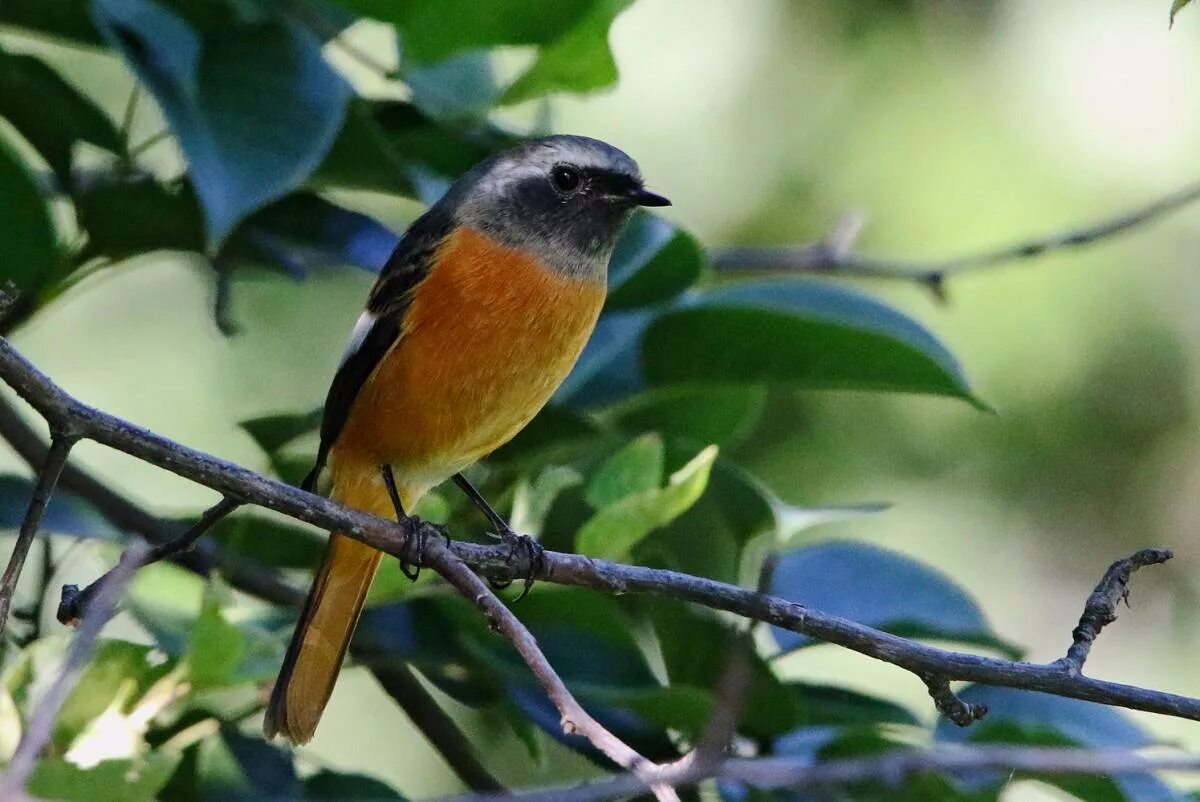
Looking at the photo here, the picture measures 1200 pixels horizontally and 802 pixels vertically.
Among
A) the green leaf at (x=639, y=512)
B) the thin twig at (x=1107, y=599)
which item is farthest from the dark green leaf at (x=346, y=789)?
the thin twig at (x=1107, y=599)

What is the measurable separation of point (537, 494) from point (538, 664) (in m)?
0.88

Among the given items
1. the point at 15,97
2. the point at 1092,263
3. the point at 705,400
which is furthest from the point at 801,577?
the point at 1092,263

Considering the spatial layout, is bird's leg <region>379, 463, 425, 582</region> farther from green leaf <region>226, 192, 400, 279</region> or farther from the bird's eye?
the bird's eye

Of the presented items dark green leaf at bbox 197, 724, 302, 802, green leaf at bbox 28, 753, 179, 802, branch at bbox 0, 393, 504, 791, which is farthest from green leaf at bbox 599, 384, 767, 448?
green leaf at bbox 28, 753, 179, 802

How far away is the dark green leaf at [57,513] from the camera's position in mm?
3340

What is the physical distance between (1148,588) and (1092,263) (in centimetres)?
134

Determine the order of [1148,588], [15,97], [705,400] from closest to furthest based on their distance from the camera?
1. [15,97]
2. [705,400]
3. [1148,588]

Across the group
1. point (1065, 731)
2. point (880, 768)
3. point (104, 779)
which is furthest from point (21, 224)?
point (1065, 731)

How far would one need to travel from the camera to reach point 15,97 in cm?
334

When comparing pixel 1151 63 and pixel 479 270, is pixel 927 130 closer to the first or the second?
pixel 1151 63

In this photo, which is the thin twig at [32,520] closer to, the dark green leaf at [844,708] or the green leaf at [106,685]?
the green leaf at [106,685]

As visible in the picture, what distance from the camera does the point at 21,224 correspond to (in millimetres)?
3213

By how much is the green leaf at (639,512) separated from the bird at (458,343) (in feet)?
1.08

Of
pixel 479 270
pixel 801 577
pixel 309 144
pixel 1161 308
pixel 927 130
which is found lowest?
pixel 801 577
